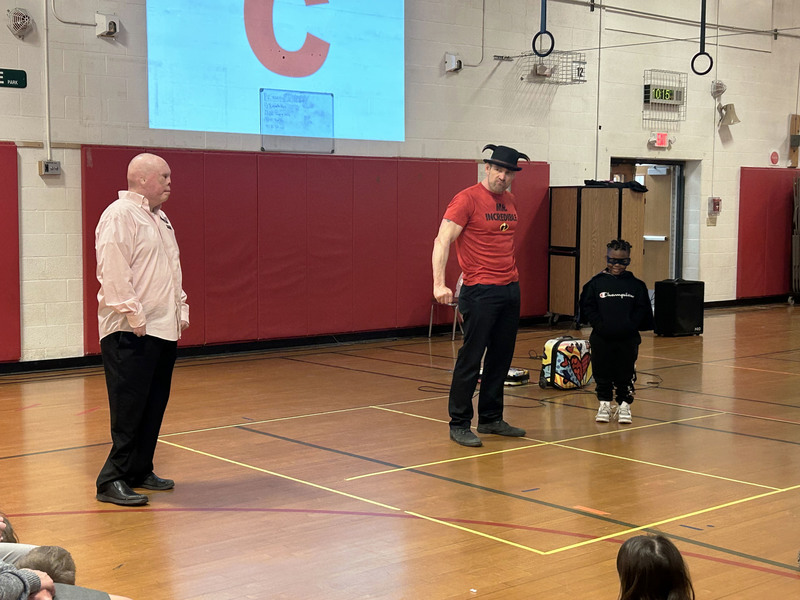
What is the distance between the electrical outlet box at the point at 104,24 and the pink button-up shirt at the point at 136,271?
5018mm

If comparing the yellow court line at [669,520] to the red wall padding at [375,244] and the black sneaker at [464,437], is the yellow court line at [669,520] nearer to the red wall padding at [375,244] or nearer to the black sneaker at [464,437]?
the black sneaker at [464,437]

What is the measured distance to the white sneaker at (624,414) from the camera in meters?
6.65

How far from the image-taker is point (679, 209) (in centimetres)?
1491

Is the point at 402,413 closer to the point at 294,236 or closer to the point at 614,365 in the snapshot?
the point at 614,365

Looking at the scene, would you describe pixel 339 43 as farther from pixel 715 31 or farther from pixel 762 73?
pixel 762 73

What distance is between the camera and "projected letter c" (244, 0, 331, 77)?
1028 centimetres

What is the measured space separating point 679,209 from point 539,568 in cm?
1189

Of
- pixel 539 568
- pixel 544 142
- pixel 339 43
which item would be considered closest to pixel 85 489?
pixel 539 568

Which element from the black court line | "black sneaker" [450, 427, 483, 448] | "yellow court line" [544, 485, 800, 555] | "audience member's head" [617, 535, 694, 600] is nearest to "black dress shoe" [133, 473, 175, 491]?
the black court line

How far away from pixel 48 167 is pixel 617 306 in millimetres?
5378

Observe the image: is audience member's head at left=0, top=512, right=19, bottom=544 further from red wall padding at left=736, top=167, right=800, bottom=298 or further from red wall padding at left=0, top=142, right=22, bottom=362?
red wall padding at left=736, top=167, right=800, bottom=298

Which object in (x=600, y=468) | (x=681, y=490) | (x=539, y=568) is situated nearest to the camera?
(x=539, y=568)

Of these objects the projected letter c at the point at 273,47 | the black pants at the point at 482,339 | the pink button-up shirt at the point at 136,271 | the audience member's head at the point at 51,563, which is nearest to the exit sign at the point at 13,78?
the projected letter c at the point at 273,47

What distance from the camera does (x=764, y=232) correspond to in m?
15.6
